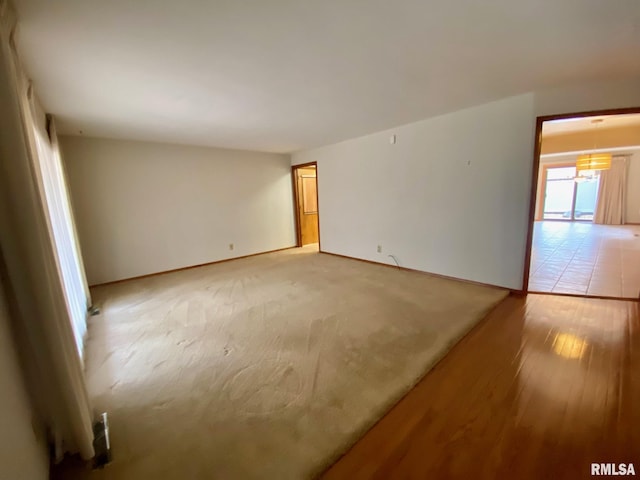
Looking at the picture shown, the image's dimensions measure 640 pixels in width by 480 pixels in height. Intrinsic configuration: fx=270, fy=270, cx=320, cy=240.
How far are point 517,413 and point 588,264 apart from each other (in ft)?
13.9

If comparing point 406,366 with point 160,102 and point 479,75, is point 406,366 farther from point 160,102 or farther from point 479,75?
point 160,102

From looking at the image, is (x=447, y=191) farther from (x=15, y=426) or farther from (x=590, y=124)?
(x=15, y=426)

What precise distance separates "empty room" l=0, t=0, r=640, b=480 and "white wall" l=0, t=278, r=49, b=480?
1 cm

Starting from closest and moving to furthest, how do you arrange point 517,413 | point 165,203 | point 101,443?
point 101,443, point 517,413, point 165,203

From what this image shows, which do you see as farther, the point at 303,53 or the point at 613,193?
the point at 613,193

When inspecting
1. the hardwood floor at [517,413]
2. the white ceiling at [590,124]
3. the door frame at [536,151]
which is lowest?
the hardwood floor at [517,413]

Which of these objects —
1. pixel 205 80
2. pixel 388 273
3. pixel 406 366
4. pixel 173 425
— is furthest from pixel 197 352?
pixel 388 273

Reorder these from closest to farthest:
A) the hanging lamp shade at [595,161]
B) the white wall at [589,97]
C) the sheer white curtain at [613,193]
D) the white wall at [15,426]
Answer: the white wall at [15,426], the white wall at [589,97], the hanging lamp shade at [595,161], the sheer white curtain at [613,193]

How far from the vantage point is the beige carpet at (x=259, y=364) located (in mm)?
1349

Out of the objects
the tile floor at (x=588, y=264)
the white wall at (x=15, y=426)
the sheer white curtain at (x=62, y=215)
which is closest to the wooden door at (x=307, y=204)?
the sheer white curtain at (x=62, y=215)

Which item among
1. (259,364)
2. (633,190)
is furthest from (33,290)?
(633,190)

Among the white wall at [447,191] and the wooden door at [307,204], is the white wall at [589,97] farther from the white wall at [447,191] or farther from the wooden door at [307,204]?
the wooden door at [307,204]

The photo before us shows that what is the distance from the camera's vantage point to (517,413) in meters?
1.51
